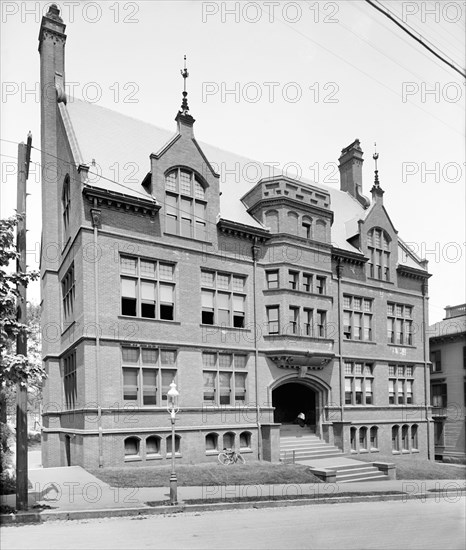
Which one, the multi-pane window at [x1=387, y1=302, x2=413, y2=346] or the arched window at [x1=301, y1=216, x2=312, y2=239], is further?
the multi-pane window at [x1=387, y1=302, x2=413, y2=346]

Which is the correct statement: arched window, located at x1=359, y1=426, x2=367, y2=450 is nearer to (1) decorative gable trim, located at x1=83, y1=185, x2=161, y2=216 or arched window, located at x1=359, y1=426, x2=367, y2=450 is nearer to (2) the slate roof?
(2) the slate roof

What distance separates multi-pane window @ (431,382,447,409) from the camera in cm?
4772

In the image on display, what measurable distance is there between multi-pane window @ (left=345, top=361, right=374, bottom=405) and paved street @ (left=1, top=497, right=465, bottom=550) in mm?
15143

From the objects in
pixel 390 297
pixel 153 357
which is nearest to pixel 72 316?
pixel 153 357

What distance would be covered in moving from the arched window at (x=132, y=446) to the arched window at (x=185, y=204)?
382 inches

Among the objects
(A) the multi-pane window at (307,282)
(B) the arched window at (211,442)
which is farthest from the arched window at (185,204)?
(B) the arched window at (211,442)

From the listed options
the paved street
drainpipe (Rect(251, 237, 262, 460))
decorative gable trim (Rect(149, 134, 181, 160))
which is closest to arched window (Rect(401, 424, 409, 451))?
drainpipe (Rect(251, 237, 262, 460))

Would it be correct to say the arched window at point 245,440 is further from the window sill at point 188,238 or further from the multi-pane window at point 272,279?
the window sill at point 188,238

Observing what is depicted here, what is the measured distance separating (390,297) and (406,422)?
8.17m

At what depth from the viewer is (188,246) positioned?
27.0 m

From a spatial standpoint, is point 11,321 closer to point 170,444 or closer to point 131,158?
point 170,444

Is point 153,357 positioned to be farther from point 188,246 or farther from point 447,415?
point 447,415

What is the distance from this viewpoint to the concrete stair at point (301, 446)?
28.6 meters

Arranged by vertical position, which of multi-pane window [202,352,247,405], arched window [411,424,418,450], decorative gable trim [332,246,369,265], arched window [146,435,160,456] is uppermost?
decorative gable trim [332,246,369,265]
